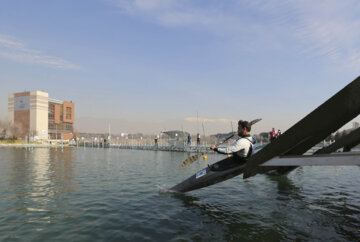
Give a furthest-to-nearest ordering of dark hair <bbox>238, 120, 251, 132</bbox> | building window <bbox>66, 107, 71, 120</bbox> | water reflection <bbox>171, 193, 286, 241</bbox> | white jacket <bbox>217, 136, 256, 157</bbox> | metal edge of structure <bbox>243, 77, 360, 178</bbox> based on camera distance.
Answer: building window <bbox>66, 107, 71, 120</bbox>, dark hair <bbox>238, 120, 251, 132</bbox>, white jacket <bbox>217, 136, 256, 157</bbox>, water reflection <bbox>171, 193, 286, 241</bbox>, metal edge of structure <bbox>243, 77, 360, 178</bbox>

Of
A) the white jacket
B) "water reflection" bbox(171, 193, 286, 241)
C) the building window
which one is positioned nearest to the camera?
"water reflection" bbox(171, 193, 286, 241)

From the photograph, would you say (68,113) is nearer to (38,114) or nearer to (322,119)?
(38,114)

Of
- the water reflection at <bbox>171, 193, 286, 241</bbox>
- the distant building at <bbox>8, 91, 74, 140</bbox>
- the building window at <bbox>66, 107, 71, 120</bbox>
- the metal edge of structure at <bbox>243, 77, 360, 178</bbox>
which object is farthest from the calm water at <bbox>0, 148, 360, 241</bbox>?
the building window at <bbox>66, 107, 71, 120</bbox>

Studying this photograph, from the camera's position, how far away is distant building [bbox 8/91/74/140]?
8475cm

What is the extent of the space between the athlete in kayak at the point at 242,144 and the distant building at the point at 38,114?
8575 centimetres

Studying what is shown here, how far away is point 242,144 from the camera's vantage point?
21.1ft

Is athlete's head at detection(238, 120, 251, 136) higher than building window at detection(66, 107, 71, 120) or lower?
lower

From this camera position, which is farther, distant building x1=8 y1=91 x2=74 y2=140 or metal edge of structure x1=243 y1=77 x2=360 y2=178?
distant building x1=8 y1=91 x2=74 y2=140

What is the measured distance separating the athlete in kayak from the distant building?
3376 inches

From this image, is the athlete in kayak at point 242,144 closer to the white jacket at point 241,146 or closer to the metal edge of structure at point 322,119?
the white jacket at point 241,146

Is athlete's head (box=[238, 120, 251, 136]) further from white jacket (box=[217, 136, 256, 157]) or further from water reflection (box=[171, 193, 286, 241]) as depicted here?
water reflection (box=[171, 193, 286, 241])

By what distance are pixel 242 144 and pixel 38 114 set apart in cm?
9678

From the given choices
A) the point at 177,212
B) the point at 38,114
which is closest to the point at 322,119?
the point at 177,212

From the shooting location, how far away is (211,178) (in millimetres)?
7277
